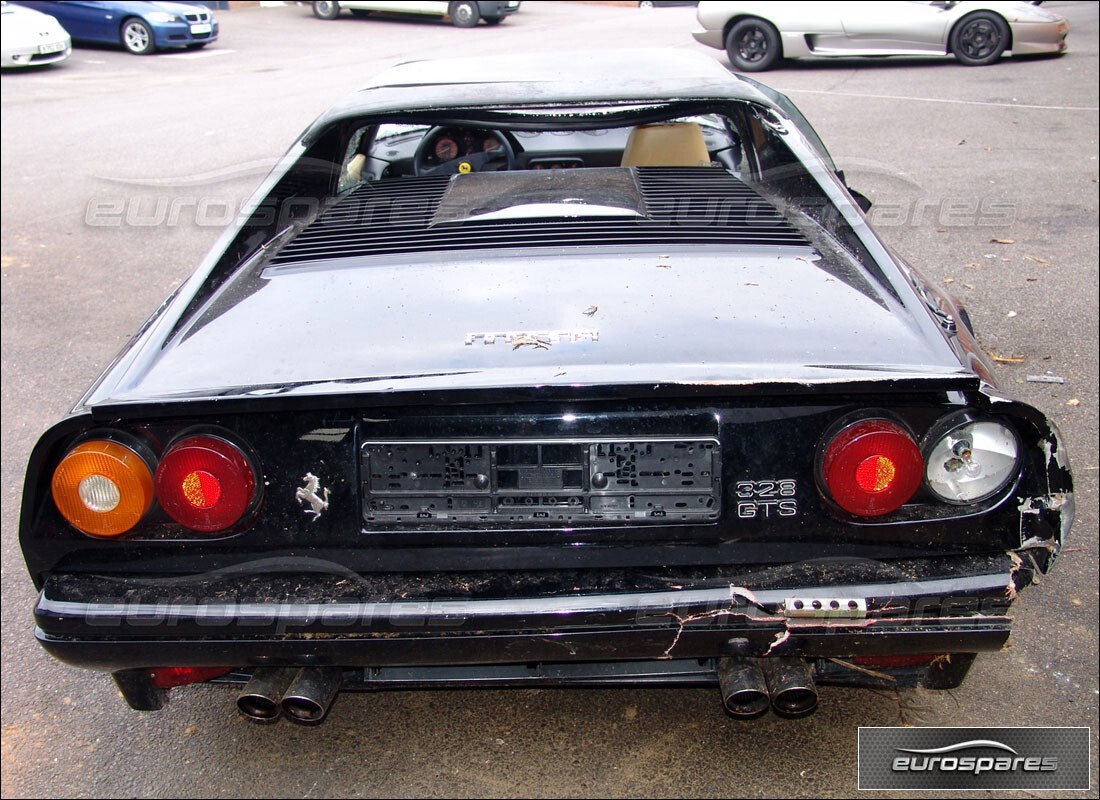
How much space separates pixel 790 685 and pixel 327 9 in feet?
75.6

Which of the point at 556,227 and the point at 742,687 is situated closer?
the point at 742,687

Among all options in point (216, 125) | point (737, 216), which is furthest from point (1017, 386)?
point (216, 125)

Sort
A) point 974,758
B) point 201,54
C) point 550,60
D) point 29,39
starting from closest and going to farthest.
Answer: point 974,758, point 550,60, point 29,39, point 201,54

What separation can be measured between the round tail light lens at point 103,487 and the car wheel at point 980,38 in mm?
13710

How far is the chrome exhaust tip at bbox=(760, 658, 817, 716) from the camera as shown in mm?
2186

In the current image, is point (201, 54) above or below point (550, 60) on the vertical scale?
below

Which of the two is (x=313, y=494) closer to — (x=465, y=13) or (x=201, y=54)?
(x=201, y=54)

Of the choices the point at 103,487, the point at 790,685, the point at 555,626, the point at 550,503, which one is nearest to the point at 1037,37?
the point at 790,685

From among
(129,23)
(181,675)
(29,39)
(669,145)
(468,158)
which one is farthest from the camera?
(129,23)

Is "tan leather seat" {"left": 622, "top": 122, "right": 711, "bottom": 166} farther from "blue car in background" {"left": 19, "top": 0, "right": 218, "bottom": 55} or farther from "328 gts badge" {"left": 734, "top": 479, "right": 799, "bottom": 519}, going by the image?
"blue car in background" {"left": 19, "top": 0, "right": 218, "bottom": 55}

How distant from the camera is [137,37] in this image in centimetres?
1761

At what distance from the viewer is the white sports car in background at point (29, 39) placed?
1529cm

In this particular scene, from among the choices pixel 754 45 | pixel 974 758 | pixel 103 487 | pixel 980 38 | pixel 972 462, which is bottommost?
pixel 974 758

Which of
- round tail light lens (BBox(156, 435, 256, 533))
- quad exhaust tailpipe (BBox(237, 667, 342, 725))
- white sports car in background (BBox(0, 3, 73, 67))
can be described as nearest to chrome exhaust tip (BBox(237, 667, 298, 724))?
quad exhaust tailpipe (BBox(237, 667, 342, 725))
